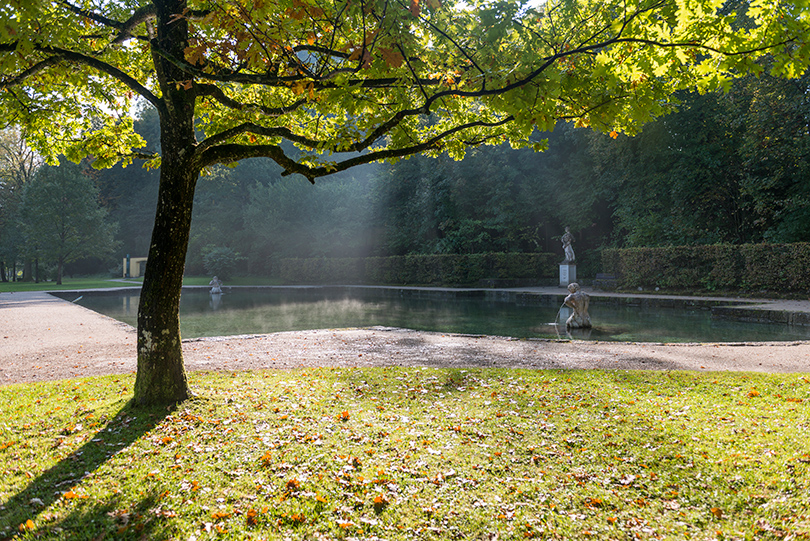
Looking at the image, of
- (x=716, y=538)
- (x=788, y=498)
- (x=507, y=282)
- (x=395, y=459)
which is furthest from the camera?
(x=507, y=282)

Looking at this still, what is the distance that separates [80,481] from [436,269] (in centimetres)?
2770

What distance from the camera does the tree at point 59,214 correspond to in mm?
34312

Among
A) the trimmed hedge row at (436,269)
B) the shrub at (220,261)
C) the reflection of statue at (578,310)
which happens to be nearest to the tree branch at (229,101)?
the reflection of statue at (578,310)

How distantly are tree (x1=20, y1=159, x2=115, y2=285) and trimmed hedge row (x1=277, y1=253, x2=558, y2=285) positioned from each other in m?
16.9

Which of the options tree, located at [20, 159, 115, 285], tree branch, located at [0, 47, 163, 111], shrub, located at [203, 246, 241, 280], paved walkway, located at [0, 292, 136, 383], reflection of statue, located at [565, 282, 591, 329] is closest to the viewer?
tree branch, located at [0, 47, 163, 111]

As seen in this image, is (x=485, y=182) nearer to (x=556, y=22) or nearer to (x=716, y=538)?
(x=556, y=22)

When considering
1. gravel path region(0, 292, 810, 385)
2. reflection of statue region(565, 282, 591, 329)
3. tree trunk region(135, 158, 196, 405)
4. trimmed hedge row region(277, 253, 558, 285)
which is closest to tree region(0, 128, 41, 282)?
trimmed hedge row region(277, 253, 558, 285)

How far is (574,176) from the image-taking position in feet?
100

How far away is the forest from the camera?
64.7 feet

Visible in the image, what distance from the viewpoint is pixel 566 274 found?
85.4 feet

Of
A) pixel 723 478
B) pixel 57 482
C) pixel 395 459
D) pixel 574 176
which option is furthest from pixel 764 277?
pixel 57 482

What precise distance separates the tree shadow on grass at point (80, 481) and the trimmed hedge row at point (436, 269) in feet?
83.6

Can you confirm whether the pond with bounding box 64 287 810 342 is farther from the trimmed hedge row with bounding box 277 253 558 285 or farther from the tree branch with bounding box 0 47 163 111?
the tree branch with bounding box 0 47 163 111

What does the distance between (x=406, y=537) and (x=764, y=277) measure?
19896 mm
